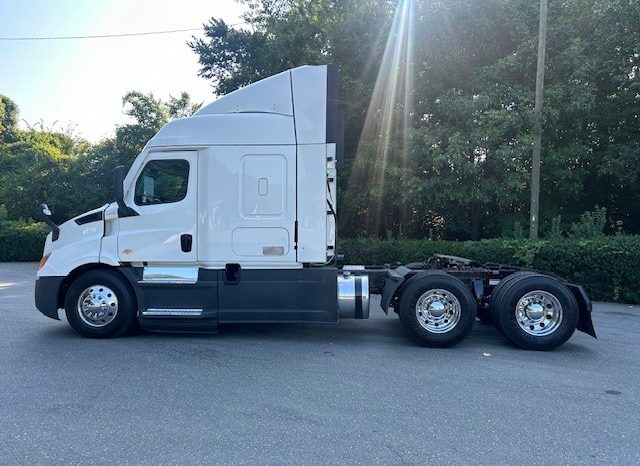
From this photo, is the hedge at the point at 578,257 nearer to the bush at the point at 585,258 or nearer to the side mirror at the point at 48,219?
the bush at the point at 585,258

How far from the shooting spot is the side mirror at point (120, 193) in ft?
21.5

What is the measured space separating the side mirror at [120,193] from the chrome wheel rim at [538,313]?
5.58m

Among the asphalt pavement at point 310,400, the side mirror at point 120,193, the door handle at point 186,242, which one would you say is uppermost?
the side mirror at point 120,193

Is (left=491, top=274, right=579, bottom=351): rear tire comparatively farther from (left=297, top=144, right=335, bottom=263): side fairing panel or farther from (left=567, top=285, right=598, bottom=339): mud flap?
(left=297, top=144, right=335, bottom=263): side fairing panel

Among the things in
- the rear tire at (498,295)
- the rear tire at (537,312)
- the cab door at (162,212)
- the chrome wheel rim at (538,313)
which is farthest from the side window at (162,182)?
the chrome wheel rim at (538,313)

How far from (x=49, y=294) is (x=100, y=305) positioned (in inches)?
31.2

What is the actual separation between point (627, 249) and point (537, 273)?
527 cm

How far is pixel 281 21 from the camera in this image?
1582cm

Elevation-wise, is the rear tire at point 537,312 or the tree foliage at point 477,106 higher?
the tree foliage at point 477,106

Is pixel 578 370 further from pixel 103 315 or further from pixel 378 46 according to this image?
pixel 378 46

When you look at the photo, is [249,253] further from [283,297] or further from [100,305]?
[100,305]

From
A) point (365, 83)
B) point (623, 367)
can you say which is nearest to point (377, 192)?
point (365, 83)

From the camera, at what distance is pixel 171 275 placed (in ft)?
21.8

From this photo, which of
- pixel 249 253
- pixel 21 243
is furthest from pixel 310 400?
pixel 21 243
